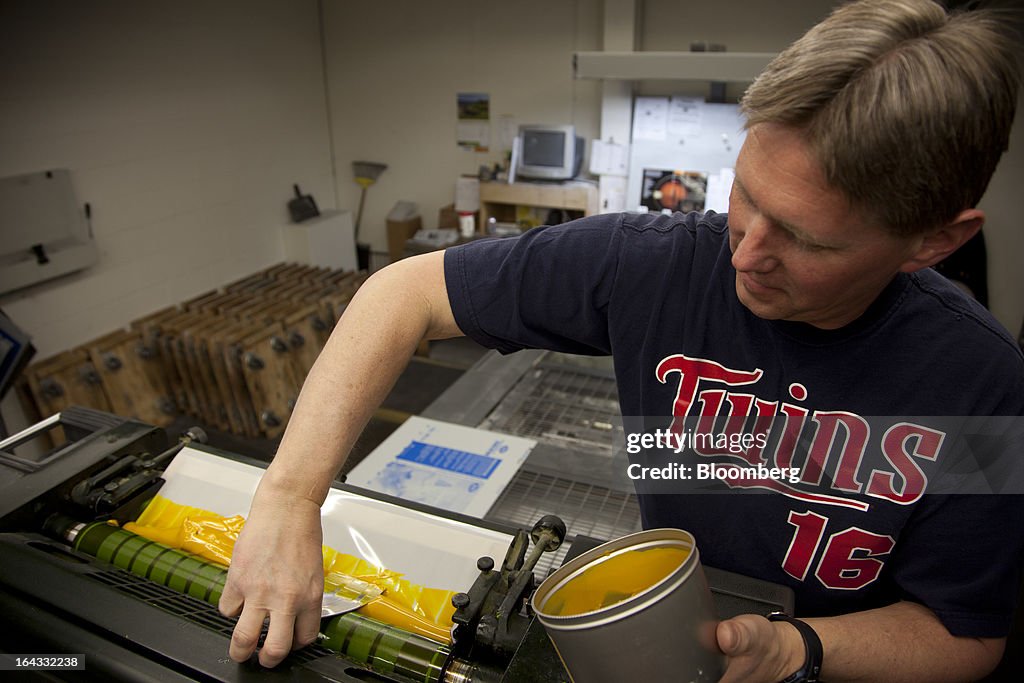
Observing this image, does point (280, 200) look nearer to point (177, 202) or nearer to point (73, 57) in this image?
point (177, 202)

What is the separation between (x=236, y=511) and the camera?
0.96 m

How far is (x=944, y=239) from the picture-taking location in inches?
25.7

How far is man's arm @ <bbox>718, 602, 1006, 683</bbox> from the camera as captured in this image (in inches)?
25.0

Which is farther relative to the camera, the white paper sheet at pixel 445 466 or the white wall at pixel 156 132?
the white wall at pixel 156 132

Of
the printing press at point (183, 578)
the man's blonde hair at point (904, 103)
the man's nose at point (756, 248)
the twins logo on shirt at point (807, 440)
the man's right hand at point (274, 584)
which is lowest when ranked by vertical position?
the printing press at point (183, 578)

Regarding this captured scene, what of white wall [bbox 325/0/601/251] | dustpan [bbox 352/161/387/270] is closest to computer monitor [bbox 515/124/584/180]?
white wall [bbox 325/0/601/251]

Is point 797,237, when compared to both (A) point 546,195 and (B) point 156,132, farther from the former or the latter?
(B) point 156,132

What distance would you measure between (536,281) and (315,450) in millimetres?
361

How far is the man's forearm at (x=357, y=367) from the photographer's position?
2.49ft

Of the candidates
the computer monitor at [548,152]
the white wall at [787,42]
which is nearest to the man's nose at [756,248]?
the white wall at [787,42]

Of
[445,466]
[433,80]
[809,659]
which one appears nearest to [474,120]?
[433,80]

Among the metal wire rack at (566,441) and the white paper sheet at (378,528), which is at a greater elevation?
the white paper sheet at (378,528)

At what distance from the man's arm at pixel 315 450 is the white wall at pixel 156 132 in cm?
312

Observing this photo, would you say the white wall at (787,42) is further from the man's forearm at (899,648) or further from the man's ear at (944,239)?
the man's forearm at (899,648)
